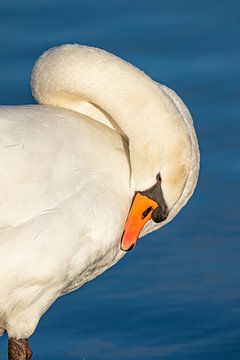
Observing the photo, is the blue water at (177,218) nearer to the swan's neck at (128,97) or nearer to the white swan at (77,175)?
the white swan at (77,175)

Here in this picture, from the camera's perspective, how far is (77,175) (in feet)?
23.5

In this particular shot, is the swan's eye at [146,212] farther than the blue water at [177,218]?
No

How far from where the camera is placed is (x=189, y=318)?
9.09 metres

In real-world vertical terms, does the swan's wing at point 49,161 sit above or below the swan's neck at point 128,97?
below

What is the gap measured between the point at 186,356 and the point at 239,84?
2.39 meters

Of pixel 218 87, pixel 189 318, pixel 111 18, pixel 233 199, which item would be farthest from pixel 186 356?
pixel 111 18

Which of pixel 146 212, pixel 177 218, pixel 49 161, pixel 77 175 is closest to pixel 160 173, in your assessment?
pixel 146 212

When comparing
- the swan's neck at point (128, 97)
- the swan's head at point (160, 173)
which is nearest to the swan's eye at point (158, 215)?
the swan's head at point (160, 173)

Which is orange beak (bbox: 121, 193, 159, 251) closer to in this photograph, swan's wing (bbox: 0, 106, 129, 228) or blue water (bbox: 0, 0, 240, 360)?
swan's wing (bbox: 0, 106, 129, 228)

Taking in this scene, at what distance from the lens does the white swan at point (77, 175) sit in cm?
705

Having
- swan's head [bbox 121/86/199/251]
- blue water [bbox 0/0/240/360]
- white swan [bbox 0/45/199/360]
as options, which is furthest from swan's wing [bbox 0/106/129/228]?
blue water [bbox 0/0/240/360]

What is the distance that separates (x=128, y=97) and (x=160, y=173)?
359 millimetres

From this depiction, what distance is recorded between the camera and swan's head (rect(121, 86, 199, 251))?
23.6 ft

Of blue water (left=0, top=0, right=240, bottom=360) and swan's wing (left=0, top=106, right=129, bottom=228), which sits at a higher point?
swan's wing (left=0, top=106, right=129, bottom=228)
